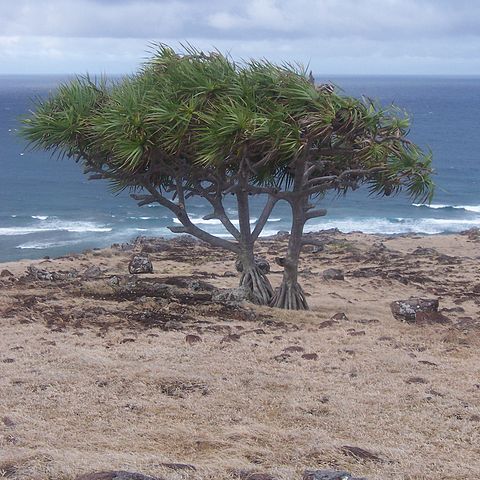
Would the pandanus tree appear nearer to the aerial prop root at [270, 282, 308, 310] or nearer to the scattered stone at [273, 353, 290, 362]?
the aerial prop root at [270, 282, 308, 310]

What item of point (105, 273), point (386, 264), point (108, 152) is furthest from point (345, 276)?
point (108, 152)

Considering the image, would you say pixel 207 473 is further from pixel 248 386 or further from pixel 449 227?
pixel 449 227

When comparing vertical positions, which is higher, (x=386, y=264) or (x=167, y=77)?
(x=167, y=77)

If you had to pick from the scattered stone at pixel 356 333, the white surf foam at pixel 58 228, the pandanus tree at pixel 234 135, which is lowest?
the white surf foam at pixel 58 228

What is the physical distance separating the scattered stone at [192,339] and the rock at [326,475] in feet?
18.9

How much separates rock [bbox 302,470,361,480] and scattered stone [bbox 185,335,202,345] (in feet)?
18.9

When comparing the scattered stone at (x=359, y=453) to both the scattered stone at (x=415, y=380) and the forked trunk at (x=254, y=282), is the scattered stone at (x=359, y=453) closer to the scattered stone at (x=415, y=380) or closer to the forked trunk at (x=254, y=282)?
the scattered stone at (x=415, y=380)

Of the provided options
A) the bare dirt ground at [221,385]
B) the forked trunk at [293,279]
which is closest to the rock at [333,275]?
the bare dirt ground at [221,385]

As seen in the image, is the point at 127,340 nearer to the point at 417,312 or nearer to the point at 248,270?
the point at 248,270

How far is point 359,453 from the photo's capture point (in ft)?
25.6

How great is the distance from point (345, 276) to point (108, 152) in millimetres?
9076

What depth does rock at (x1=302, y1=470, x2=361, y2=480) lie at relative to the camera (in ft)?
22.0

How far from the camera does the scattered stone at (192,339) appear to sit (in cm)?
1264

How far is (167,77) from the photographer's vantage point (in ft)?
52.5
